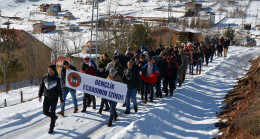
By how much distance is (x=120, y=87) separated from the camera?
898 cm

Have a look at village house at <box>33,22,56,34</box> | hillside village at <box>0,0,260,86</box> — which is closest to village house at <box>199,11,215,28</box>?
hillside village at <box>0,0,260,86</box>

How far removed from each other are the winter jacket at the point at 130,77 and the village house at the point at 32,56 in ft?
116

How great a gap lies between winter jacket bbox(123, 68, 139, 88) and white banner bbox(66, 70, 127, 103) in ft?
2.72

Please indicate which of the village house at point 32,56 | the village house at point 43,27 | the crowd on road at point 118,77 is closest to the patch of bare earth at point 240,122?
the crowd on road at point 118,77

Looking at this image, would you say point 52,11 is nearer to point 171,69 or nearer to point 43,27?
point 43,27

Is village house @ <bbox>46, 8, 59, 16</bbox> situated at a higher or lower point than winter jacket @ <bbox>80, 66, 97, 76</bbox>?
higher

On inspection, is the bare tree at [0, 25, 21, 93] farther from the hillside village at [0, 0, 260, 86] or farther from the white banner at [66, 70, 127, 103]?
the white banner at [66, 70, 127, 103]

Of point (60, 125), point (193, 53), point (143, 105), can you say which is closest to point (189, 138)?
point (143, 105)

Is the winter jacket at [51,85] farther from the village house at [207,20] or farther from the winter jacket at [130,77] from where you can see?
the village house at [207,20]

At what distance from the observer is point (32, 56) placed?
43.6 metres

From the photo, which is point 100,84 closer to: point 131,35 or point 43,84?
point 43,84

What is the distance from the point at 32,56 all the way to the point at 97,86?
122ft

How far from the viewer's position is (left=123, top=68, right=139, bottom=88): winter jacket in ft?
32.0

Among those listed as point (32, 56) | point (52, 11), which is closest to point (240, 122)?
point (32, 56)
